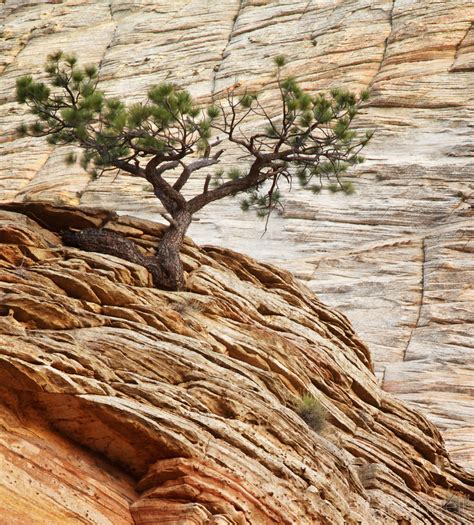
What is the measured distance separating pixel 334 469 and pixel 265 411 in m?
1.15

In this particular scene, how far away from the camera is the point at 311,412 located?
14.0 m

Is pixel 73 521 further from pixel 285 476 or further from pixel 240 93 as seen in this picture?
pixel 240 93

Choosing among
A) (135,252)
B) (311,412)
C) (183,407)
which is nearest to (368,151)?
(135,252)

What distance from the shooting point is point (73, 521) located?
9.93 meters

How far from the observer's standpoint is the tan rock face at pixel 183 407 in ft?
34.7

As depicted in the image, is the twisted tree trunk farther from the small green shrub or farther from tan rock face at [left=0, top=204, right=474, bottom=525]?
the small green shrub

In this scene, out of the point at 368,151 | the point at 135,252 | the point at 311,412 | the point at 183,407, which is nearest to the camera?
the point at 183,407

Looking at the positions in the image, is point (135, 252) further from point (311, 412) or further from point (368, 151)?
point (368, 151)

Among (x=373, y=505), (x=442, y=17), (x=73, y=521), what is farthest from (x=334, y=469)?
(x=442, y=17)

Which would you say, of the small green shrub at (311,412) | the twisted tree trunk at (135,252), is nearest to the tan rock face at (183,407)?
the small green shrub at (311,412)

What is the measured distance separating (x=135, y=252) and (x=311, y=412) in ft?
12.1

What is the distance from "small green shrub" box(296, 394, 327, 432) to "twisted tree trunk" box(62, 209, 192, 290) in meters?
2.69

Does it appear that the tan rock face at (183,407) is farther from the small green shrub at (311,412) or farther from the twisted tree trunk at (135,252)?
the twisted tree trunk at (135,252)

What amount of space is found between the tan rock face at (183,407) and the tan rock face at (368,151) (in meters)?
3.35
